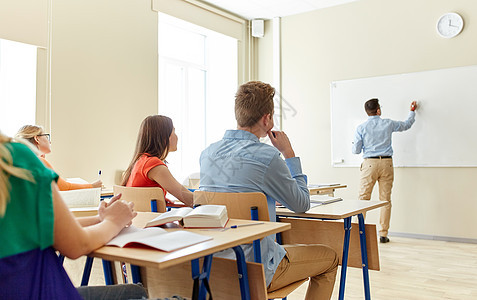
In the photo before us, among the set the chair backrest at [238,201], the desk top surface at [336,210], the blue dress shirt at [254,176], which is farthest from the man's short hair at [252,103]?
the desk top surface at [336,210]

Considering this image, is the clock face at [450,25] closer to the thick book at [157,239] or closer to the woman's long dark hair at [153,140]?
the woman's long dark hair at [153,140]

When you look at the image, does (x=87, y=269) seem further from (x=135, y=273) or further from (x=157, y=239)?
(x=157, y=239)

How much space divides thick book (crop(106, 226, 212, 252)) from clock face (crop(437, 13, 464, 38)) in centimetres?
464

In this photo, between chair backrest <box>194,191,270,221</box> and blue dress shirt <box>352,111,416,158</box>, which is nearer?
chair backrest <box>194,191,270,221</box>

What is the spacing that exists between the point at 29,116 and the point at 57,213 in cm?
335

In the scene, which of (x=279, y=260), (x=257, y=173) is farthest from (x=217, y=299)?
(x=257, y=173)

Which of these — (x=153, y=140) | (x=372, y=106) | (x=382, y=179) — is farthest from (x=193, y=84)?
(x=153, y=140)

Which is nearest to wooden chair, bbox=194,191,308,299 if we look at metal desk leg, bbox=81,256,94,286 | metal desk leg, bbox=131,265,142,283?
metal desk leg, bbox=131,265,142,283

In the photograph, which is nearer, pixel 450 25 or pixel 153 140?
pixel 153 140

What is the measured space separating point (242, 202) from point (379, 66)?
13.8 feet

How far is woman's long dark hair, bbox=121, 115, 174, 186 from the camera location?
2.62 m

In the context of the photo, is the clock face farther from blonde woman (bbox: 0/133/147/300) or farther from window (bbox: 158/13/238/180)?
blonde woman (bbox: 0/133/147/300)

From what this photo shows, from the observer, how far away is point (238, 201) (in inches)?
67.2

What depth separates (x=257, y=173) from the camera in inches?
69.4
